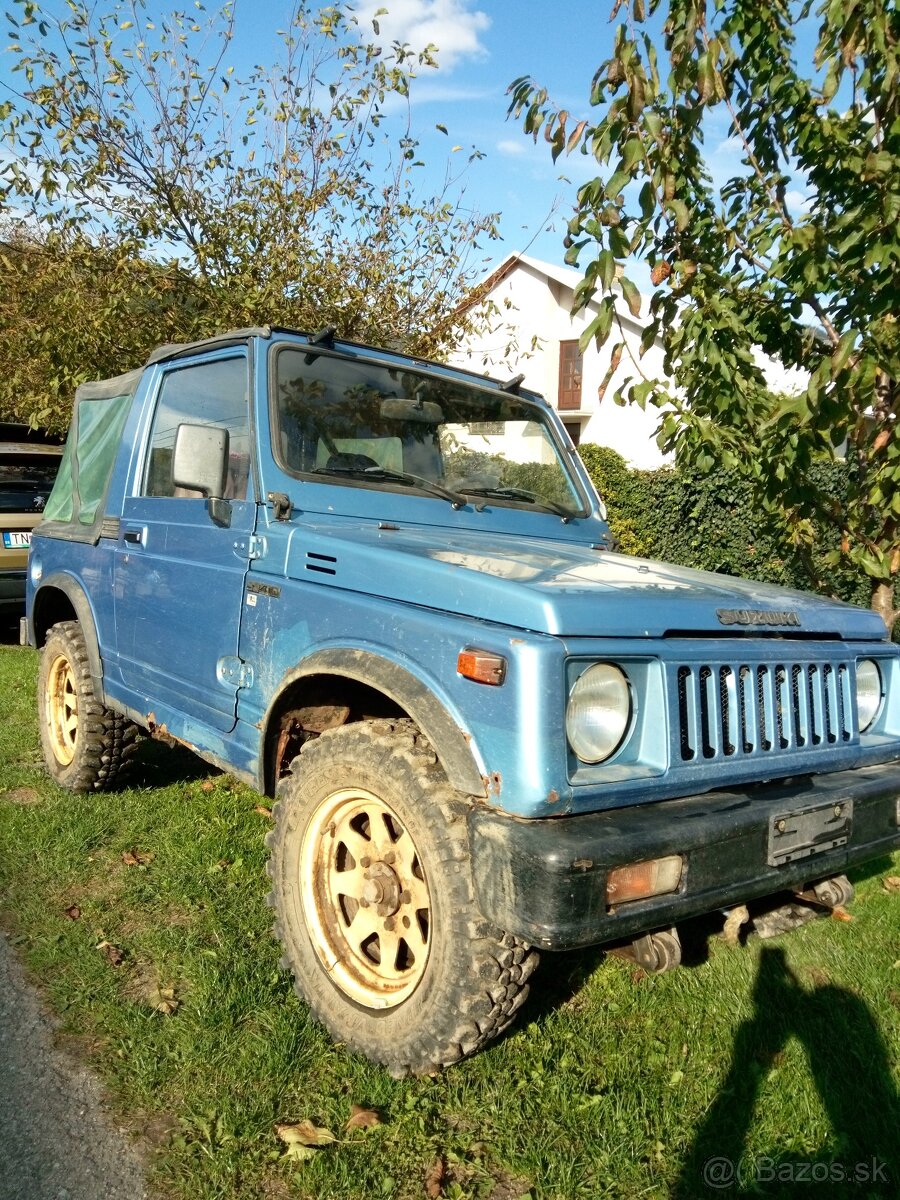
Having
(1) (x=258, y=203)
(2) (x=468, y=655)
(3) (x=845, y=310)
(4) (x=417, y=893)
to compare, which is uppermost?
(1) (x=258, y=203)

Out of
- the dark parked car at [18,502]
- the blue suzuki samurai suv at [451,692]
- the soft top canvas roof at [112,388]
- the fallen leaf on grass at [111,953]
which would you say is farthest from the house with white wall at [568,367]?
the fallen leaf on grass at [111,953]

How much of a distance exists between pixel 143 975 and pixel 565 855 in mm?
1821

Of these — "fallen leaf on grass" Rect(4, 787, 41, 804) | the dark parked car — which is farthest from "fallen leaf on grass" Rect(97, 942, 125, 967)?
the dark parked car

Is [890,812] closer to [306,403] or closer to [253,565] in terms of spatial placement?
[253,565]

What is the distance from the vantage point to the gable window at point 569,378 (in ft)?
85.9

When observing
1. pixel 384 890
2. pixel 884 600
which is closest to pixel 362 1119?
pixel 384 890

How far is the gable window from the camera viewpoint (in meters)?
26.2

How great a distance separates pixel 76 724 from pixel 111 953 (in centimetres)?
180

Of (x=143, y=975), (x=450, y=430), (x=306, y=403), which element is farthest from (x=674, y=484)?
(x=143, y=975)

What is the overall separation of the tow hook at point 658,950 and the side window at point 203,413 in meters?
1.95

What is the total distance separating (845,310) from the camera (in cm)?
359

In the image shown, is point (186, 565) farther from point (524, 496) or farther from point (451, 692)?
point (451, 692)

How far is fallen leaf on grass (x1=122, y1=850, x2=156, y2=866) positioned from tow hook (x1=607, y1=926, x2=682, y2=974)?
2.40 meters

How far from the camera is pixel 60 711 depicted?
4875 mm
